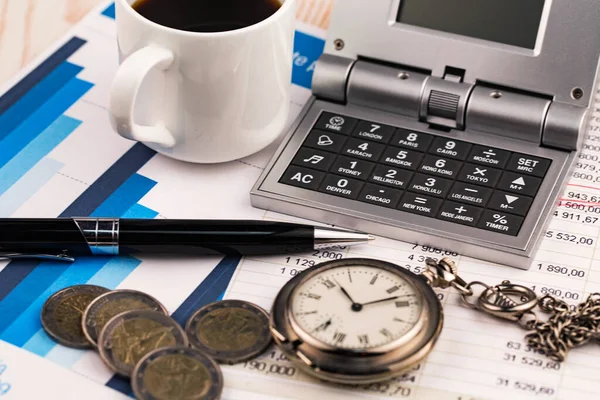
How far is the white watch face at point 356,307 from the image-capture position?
0.70 meters

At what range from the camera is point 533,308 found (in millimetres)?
758

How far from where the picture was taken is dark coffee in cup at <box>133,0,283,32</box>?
0.86 meters

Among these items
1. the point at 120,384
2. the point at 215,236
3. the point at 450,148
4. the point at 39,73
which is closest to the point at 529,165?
the point at 450,148

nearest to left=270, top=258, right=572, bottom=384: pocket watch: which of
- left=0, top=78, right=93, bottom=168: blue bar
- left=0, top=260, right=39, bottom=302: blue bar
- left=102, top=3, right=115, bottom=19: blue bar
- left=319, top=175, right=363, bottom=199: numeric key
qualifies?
left=319, top=175, right=363, bottom=199: numeric key

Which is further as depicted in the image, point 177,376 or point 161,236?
point 161,236

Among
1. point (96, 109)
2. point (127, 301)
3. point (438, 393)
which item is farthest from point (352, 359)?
point (96, 109)

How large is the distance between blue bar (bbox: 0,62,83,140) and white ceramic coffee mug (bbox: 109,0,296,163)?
0.17m

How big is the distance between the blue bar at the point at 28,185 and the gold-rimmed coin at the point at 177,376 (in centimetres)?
24

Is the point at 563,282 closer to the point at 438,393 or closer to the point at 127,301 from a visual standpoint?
the point at 438,393

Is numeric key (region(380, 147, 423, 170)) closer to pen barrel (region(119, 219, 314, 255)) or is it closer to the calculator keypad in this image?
the calculator keypad

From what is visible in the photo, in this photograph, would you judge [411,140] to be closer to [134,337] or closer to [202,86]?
[202,86]

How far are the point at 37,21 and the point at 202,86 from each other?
384 mm

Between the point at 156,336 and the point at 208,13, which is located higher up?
the point at 208,13

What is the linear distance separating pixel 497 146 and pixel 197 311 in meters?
0.32
